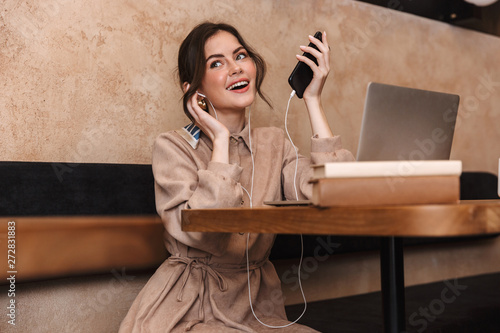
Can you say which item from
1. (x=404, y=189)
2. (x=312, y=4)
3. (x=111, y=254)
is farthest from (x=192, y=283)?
(x=312, y=4)

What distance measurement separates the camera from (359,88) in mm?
3068

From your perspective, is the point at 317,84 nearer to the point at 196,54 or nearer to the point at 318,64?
the point at 318,64

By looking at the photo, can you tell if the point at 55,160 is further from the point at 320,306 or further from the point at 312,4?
the point at 312,4

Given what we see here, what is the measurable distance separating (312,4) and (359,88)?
0.57 metres

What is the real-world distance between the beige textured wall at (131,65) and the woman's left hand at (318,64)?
2.74 ft

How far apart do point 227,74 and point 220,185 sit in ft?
1.84

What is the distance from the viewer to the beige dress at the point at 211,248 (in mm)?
1375

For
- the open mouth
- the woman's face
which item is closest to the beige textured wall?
the woman's face

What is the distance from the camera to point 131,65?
2205 mm
